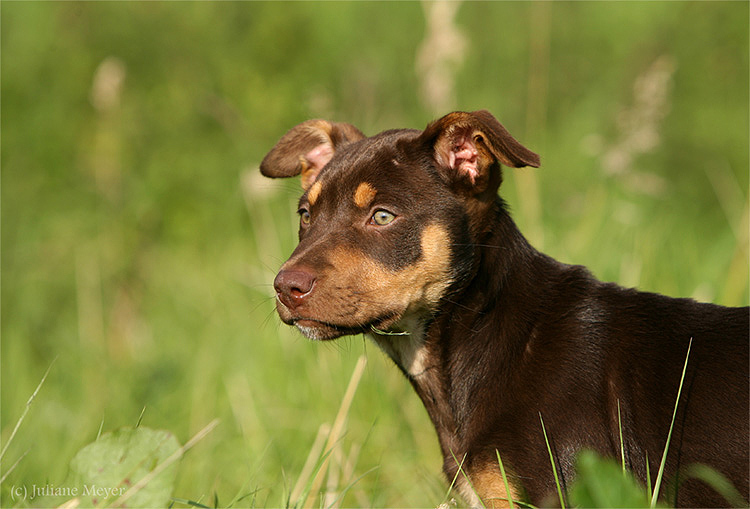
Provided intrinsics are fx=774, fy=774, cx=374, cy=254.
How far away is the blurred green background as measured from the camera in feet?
17.1

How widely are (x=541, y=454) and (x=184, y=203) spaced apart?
21.1 feet

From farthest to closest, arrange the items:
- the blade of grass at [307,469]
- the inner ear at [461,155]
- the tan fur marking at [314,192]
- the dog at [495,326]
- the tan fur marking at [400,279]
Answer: the blade of grass at [307,469], the tan fur marking at [314,192], the inner ear at [461,155], the tan fur marking at [400,279], the dog at [495,326]

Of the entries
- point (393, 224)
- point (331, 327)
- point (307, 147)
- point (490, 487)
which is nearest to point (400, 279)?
point (393, 224)

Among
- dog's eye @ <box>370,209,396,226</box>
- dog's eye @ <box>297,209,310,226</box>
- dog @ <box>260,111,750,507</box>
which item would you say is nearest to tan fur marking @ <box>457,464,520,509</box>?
dog @ <box>260,111,750,507</box>

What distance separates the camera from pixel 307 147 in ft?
14.2

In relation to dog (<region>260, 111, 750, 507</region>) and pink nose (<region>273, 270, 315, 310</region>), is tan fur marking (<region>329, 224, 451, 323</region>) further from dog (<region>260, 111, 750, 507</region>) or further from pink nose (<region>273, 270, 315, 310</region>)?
pink nose (<region>273, 270, 315, 310</region>)

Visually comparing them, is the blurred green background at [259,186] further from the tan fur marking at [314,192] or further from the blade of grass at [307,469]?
the tan fur marking at [314,192]

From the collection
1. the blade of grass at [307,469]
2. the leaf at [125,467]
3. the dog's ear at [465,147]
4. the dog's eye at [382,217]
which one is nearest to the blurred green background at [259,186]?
the blade of grass at [307,469]

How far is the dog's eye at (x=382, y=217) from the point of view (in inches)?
136

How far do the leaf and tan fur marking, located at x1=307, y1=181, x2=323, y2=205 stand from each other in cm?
135

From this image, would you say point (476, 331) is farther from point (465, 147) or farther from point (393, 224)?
point (465, 147)

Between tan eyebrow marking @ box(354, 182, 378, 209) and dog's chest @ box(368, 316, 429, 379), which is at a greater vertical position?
tan eyebrow marking @ box(354, 182, 378, 209)

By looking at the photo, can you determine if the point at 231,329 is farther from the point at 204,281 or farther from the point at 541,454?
the point at 541,454

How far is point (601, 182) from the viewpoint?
20.8ft
